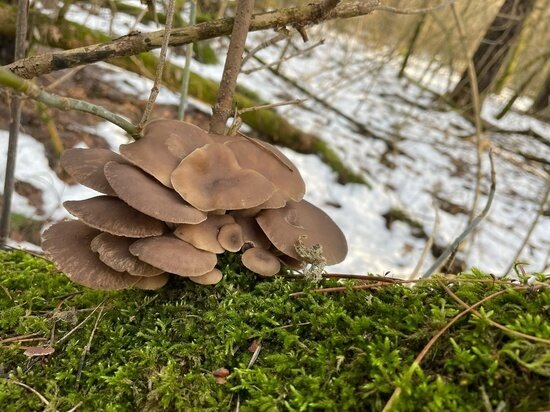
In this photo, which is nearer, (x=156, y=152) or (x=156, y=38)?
(x=156, y=152)

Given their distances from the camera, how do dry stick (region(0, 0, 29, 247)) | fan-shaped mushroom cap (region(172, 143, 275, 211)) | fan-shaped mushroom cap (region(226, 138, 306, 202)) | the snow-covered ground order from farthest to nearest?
the snow-covered ground < dry stick (region(0, 0, 29, 247)) < fan-shaped mushroom cap (region(226, 138, 306, 202)) < fan-shaped mushroom cap (region(172, 143, 275, 211))

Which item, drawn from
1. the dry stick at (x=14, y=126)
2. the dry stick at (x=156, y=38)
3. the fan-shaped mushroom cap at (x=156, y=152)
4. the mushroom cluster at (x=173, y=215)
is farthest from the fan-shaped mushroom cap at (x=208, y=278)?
the dry stick at (x=14, y=126)

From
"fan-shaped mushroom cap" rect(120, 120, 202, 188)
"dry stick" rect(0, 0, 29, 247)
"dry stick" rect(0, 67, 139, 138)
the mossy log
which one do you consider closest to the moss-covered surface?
"fan-shaped mushroom cap" rect(120, 120, 202, 188)

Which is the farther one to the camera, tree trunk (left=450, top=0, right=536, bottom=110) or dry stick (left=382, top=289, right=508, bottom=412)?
tree trunk (left=450, top=0, right=536, bottom=110)

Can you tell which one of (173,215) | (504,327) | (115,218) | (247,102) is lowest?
(247,102)

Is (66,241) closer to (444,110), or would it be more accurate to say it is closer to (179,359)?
(179,359)

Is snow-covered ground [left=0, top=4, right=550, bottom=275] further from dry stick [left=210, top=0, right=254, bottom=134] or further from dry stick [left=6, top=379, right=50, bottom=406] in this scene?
dry stick [left=6, top=379, right=50, bottom=406]

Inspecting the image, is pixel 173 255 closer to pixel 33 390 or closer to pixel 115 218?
pixel 115 218

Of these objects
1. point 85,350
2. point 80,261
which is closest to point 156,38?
point 80,261
